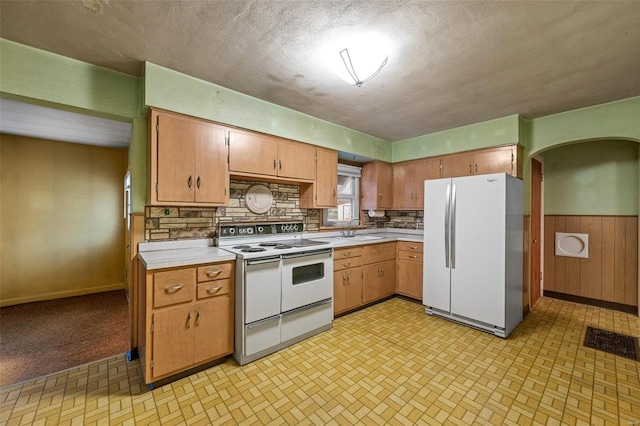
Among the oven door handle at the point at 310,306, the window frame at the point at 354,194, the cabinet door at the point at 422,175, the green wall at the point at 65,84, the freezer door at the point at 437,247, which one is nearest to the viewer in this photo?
the green wall at the point at 65,84

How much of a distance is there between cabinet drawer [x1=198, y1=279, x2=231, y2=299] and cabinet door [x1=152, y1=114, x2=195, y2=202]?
81 centimetres

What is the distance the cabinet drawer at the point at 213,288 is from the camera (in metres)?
2.20

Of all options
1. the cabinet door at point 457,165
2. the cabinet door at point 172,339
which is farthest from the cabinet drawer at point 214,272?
the cabinet door at point 457,165

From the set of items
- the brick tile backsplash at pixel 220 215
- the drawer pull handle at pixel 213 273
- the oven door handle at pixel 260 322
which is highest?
the brick tile backsplash at pixel 220 215

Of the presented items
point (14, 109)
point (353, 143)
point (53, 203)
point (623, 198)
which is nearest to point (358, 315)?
point (353, 143)

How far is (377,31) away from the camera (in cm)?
179

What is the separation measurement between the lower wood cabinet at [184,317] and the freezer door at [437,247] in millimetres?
2448

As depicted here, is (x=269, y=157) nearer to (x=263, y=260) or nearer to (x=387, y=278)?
(x=263, y=260)

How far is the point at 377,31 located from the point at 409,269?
3107 millimetres

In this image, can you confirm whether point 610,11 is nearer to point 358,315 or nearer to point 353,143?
point 353,143

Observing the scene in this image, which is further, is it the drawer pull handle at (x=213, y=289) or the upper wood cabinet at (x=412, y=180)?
the upper wood cabinet at (x=412, y=180)

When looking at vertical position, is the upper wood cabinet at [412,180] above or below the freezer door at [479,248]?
above

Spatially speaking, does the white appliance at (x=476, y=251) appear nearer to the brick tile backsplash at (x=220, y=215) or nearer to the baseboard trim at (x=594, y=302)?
the baseboard trim at (x=594, y=302)

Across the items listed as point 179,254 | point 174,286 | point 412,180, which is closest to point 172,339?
point 174,286
